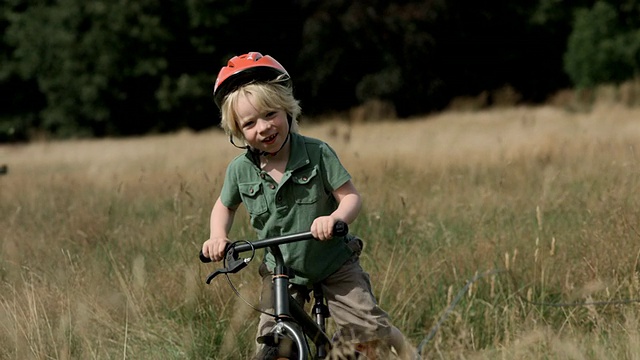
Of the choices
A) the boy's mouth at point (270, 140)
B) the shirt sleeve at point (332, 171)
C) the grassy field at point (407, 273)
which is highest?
the boy's mouth at point (270, 140)

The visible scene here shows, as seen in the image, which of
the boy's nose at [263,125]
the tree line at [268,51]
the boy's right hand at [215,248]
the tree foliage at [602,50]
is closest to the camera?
the boy's right hand at [215,248]

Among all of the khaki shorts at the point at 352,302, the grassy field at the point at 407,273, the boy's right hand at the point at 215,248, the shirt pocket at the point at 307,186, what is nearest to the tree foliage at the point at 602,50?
the grassy field at the point at 407,273

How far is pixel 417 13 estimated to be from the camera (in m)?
32.5

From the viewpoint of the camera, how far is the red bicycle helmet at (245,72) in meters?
3.56

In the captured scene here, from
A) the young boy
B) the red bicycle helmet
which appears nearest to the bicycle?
the young boy

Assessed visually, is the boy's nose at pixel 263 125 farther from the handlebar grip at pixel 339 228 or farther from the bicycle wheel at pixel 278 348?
the bicycle wheel at pixel 278 348

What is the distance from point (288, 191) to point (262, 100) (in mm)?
369

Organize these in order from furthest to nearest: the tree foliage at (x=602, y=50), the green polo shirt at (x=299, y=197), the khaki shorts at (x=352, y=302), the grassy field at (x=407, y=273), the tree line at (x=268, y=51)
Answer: the tree line at (x=268, y=51) < the tree foliage at (x=602, y=50) < the grassy field at (x=407, y=273) < the khaki shorts at (x=352, y=302) < the green polo shirt at (x=299, y=197)

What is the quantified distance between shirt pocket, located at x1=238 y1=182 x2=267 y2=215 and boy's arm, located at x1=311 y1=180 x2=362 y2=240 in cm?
28

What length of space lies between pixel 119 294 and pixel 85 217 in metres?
2.15

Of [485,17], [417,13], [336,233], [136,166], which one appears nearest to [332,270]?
[336,233]

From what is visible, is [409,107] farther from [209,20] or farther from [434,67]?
[209,20]

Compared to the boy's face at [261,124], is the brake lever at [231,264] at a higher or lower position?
lower

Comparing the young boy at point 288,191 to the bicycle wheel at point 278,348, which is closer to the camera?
the bicycle wheel at point 278,348
